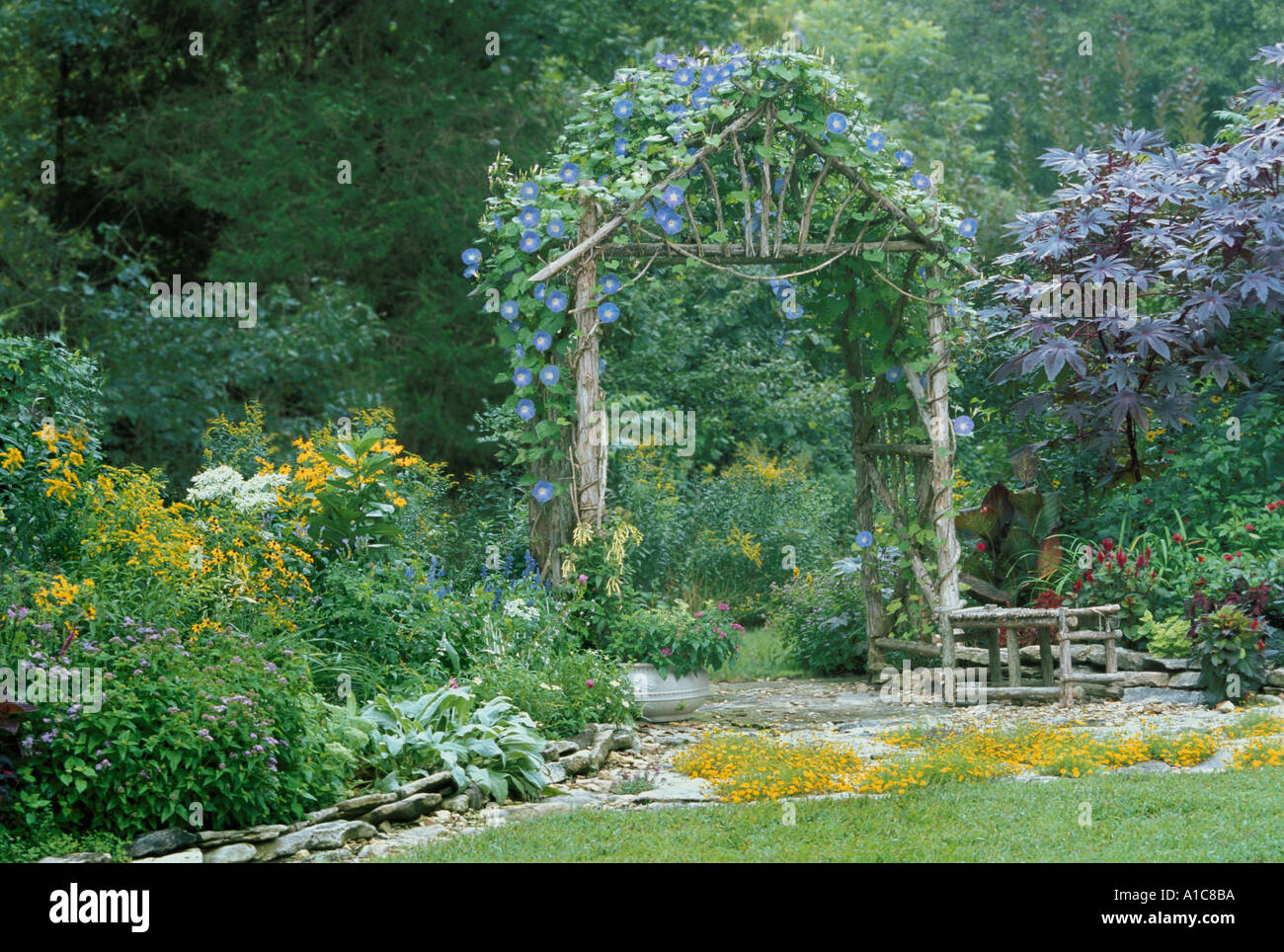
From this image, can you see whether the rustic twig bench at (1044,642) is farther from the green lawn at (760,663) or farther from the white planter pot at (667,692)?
the white planter pot at (667,692)

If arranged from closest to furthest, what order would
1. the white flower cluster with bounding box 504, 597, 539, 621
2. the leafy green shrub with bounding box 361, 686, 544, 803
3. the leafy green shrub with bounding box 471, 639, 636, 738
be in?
the leafy green shrub with bounding box 361, 686, 544, 803 → the leafy green shrub with bounding box 471, 639, 636, 738 → the white flower cluster with bounding box 504, 597, 539, 621

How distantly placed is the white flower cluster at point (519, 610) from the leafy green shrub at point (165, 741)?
1.65 metres

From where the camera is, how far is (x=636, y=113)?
6.99 meters

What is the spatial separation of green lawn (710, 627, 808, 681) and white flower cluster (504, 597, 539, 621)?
254 cm

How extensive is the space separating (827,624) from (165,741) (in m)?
5.33

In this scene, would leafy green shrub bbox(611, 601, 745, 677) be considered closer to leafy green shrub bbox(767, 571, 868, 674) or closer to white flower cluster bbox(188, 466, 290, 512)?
white flower cluster bbox(188, 466, 290, 512)

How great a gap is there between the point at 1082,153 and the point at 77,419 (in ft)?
21.2

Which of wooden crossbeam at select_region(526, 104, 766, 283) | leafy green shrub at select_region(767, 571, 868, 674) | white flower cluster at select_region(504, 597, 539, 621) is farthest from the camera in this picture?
leafy green shrub at select_region(767, 571, 868, 674)

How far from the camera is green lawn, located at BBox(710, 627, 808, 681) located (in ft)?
28.9

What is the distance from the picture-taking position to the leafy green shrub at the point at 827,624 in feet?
28.3

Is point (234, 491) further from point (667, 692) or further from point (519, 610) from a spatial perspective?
point (667, 692)

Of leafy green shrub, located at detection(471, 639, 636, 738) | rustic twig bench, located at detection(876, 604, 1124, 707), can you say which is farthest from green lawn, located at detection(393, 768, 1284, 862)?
rustic twig bench, located at detection(876, 604, 1124, 707)

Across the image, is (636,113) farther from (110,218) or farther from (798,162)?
(110,218)

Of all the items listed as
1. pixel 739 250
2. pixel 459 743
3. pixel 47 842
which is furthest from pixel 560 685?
pixel 739 250
